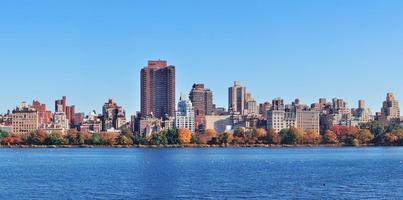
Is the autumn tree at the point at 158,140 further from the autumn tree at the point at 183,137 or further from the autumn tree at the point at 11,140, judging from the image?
the autumn tree at the point at 11,140

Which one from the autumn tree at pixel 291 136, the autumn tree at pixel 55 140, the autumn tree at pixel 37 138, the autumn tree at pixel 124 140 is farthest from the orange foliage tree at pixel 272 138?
the autumn tree at pixel 37 138

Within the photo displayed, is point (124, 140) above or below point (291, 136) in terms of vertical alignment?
below

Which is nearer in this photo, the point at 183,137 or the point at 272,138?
the point at 183,137

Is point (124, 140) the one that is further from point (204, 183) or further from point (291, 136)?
point (204, 183)

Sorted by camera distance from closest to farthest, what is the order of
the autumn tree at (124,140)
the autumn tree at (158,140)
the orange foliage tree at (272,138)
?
1. the autumn tree at (158,140)
2. the autumn tree at (124,140)
3. the orange foliage tree at (272,138)

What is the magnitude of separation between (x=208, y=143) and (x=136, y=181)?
133 meters

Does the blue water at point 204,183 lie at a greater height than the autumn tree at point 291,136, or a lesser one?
lesser

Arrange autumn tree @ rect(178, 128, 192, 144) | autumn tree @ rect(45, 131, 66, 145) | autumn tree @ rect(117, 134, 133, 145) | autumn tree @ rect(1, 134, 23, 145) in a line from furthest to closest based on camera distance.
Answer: autumn tree @ rect(1, 134, 23, 145)
autumn tree @ rect(117, 134, 133, 145)
autumn tree @ rect(178, 128, 192, 144)
autumn tree @ rect(45, 131, 66, 145)

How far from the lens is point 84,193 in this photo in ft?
180

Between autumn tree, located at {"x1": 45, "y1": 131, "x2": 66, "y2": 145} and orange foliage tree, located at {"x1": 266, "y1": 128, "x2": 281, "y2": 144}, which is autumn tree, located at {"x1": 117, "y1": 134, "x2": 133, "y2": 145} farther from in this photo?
orange foliage tree, located at {"x1": 266, "y1": 128, "x2": 281, "y2": 144}

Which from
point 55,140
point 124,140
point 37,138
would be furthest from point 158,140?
point 37,138

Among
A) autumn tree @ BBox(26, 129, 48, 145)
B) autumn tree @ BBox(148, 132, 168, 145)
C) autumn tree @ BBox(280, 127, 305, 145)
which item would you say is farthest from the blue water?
autumn tree @ BBox(280, 127, 305, 145)

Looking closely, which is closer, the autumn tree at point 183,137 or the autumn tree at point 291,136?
the autumn tree at point 183,137

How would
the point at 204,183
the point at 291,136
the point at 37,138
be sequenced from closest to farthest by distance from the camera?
the point at 204,183
the point at 37,138
the point at 291,136
